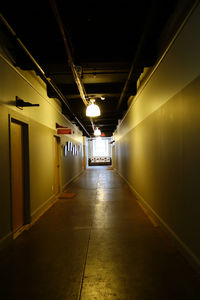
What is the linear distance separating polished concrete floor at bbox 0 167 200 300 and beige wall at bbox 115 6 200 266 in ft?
1.05

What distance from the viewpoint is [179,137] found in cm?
232

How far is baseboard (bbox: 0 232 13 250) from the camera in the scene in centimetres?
249

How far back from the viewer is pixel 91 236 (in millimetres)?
2934

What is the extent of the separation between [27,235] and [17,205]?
535 millimetres

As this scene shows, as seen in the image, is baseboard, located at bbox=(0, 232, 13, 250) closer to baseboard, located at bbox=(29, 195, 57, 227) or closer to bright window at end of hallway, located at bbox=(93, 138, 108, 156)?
baseboard, located at bbox=(29, 195, 57, 227)

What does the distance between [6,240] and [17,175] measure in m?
1.05

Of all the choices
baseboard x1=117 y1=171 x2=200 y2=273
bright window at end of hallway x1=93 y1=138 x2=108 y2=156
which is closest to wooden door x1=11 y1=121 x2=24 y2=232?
baseboard x1=117 y1=171 x2=200 y2=273

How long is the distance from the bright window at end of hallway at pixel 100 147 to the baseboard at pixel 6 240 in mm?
18616

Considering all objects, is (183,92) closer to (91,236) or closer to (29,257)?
(91,236)

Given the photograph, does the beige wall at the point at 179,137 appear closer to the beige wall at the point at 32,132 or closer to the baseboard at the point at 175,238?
the baseboard at the point at 175,238

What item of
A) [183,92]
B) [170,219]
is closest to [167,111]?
[183,92]

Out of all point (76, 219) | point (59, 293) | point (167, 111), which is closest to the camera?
point (59, 293)

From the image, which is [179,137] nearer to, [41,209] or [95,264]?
[95,264]

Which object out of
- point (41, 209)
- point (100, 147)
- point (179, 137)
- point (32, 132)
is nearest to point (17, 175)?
point (32, 132)
